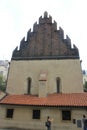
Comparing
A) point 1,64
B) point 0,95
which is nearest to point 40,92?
point 0,95

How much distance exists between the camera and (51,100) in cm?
2050

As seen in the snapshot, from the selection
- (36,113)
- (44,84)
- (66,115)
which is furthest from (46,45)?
(66,115)

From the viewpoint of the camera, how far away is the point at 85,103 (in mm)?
19000

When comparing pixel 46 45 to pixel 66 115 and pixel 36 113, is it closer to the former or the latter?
pixel 36 113

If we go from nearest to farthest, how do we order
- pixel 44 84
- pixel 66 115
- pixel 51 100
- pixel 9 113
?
pixel 66 115 < pixel 51 100 < pixel 9 113 < pixel 44 84

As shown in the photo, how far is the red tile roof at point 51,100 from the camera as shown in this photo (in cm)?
1938

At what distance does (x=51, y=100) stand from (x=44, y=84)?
236 centimetres

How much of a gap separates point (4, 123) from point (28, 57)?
30.7 ft

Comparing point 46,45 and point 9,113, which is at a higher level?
point 46,45

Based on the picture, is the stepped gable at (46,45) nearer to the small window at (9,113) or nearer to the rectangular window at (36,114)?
the small window at (9,113)

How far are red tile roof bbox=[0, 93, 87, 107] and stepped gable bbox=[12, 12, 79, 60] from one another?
5497mm

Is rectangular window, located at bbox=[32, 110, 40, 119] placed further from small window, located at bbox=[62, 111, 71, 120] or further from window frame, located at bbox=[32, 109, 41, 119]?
small window, located at bbox=[62, 111, 71, 120]

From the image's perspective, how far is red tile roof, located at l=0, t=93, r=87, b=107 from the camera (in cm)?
1938

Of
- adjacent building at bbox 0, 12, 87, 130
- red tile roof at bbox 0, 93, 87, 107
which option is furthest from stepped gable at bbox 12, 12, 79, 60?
red tile roof at bbox 0, 93, 87, 107
